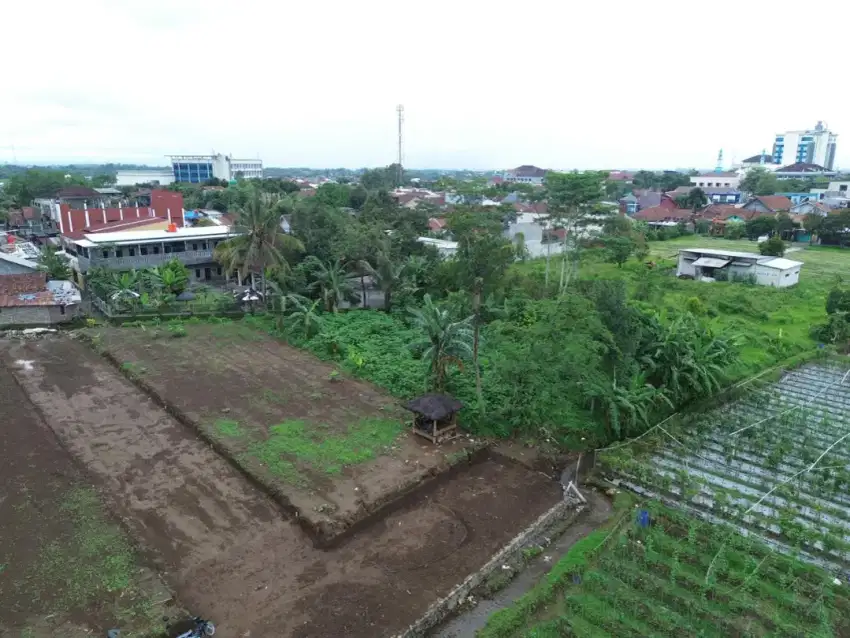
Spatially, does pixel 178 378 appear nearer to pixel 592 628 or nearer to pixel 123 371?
pixel 123 371

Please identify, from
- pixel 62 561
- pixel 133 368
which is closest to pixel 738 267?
pixel 133 368

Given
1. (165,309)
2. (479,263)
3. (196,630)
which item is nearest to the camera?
(196,630)

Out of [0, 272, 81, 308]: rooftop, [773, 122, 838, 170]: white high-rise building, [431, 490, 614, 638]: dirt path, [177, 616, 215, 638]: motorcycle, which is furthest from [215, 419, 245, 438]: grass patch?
[773, 122, 838, 170]: white high-rise building

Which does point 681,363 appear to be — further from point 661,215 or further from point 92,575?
point 661,215

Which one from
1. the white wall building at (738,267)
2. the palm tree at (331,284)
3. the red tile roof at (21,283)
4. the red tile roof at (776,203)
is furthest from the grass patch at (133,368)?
the red tile roof at (776,203)

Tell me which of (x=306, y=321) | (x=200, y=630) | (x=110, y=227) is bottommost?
(x=200, y=630)
